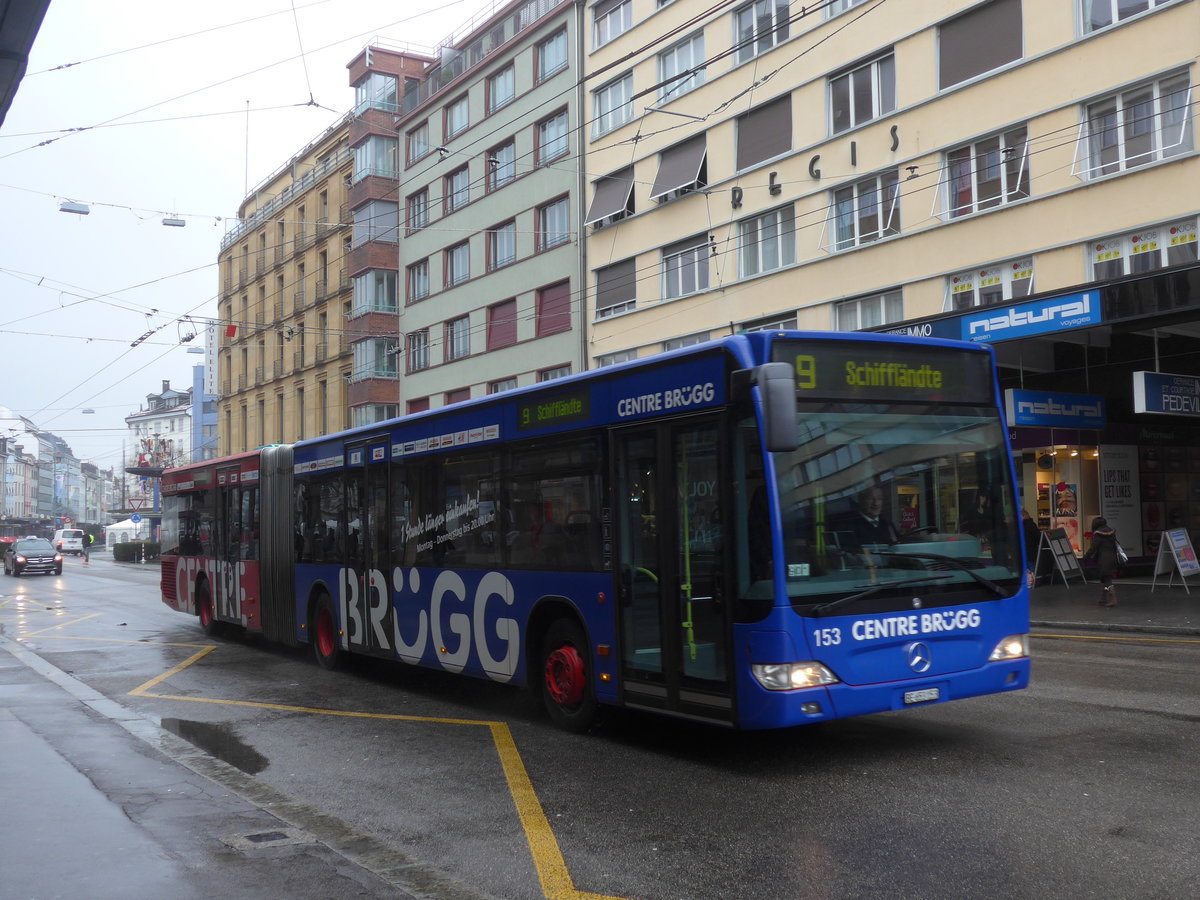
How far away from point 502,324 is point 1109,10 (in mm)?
23163

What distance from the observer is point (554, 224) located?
3747cm

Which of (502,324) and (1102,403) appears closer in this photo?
(1102,403)

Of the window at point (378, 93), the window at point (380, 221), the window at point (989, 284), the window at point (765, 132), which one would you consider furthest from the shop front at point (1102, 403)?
the window at point (378, 93)

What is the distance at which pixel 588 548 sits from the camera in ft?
28.0

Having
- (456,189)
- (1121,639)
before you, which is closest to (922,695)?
(1121,639)

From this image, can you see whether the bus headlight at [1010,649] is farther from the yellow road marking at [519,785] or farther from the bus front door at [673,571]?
the yellow road marking at [519,785]

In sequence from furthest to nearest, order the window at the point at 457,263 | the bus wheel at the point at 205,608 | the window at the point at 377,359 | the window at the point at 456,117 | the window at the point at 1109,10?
the window at the point at 377,359 → the window at the point at 456,117 → the window at the point at 457,263 → the window at the point at 1109,10 → the bus wheel at the point at 205,608

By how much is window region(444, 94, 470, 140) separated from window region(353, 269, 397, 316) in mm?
6415

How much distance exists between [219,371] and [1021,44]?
176 feet

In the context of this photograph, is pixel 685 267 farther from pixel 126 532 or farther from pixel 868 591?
pixel 126 532

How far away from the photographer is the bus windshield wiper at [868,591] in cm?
693

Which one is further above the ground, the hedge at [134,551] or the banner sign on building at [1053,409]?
the banner sign on building at [1053,409]

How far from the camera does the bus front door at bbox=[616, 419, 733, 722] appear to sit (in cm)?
726

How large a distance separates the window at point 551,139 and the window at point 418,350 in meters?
9.71
